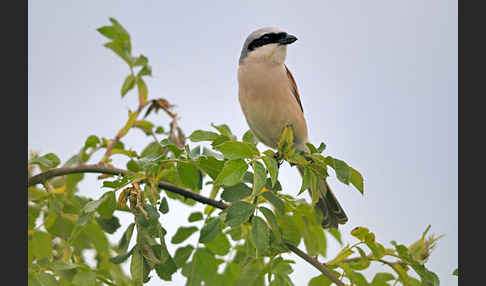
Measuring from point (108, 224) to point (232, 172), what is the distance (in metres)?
0.67

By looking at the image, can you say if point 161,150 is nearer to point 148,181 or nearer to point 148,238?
point 148,181

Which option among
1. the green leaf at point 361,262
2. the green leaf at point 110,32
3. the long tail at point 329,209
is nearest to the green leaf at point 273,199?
the green leaf at point 361,262

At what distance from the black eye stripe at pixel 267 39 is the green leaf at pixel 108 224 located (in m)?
1.14

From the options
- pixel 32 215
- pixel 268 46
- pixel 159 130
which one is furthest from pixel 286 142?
pixel 32 215

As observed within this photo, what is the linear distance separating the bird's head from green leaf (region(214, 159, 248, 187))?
3.63 ft

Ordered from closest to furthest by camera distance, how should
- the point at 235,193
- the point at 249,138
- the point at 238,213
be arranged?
the point at 238,213 < the point at 235,193 < the point at 249,138

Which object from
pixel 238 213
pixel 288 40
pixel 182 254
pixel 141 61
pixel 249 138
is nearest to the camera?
pixel 238 213

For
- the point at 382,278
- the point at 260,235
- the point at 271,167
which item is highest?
the point at 271,167

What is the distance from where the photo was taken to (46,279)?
1.43m

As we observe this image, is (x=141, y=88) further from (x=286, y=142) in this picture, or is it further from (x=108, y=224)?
(x=286, y=142)

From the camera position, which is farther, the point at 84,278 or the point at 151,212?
the point at 84,278

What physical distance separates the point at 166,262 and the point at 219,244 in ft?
1.19

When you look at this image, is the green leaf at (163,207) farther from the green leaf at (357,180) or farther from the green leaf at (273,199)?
the green leaf at (357,180)

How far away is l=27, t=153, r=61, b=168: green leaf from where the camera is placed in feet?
5.42
